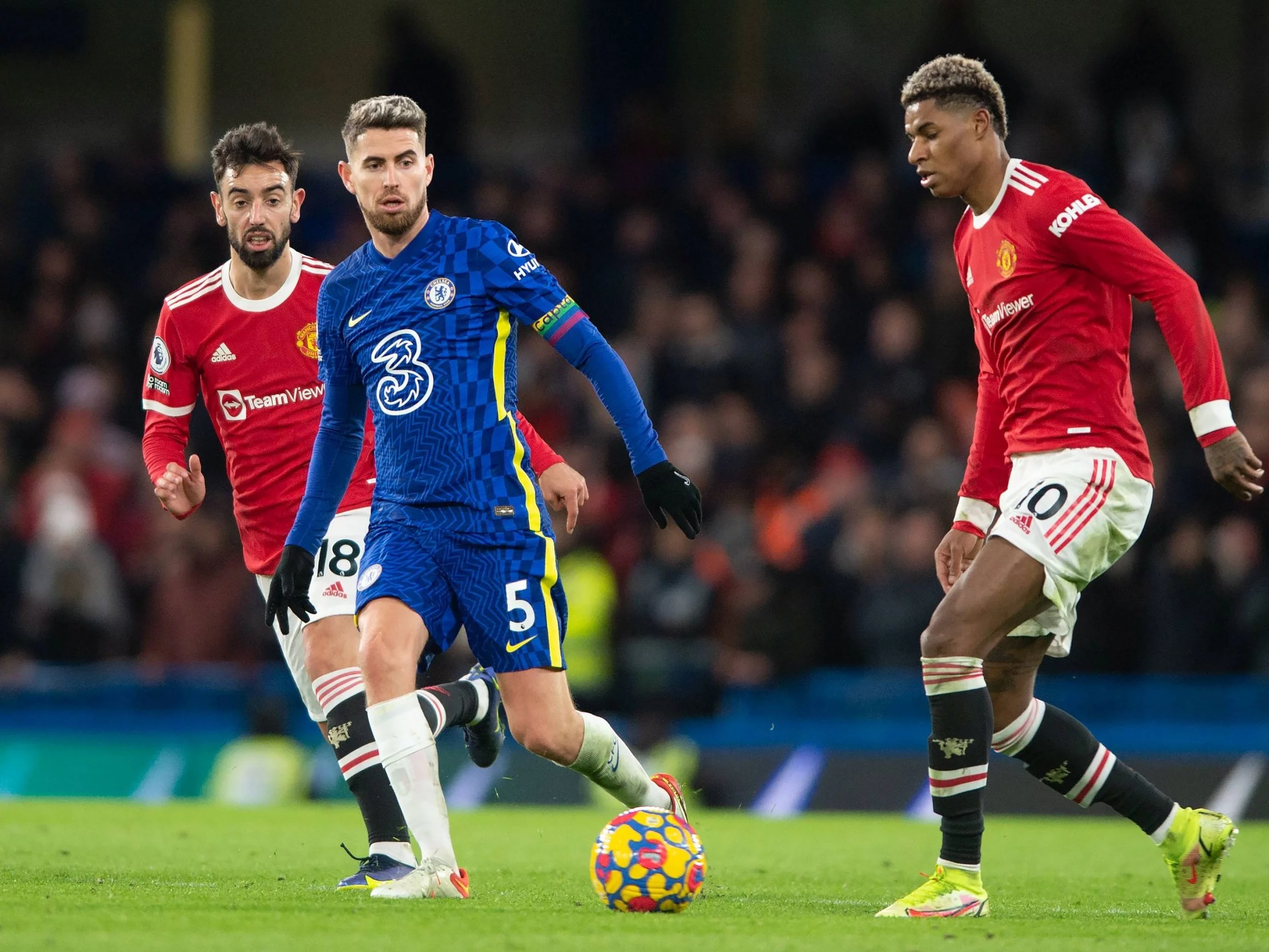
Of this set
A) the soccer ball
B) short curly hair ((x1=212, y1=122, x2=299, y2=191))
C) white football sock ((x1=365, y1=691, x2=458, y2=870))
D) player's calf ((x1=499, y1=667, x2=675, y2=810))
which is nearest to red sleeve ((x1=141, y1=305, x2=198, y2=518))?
short curly hair ((x1=212, y1=122, x2=299, y2=191))

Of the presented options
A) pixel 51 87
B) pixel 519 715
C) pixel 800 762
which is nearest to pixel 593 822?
pixel 800 762

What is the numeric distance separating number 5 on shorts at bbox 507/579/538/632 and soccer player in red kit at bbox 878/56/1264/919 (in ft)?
4.05

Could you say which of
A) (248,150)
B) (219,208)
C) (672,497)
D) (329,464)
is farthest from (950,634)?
(219,208)

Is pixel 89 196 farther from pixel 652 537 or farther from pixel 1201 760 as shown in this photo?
pixel 1201 760

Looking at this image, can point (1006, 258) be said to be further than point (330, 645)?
No

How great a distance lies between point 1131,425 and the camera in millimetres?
6180

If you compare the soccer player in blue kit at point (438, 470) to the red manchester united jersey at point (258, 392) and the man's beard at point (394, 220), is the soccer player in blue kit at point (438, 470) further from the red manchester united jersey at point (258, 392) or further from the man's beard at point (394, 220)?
the red manchester united jersey at point (258, 392)

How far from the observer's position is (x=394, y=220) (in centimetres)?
625

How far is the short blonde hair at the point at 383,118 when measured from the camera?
20.5 ft

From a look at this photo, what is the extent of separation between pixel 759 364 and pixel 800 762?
3.81 metres

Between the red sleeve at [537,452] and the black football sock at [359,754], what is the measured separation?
998mm

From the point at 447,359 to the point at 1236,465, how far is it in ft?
7.97

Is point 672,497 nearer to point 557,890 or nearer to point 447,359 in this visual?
point 447,359

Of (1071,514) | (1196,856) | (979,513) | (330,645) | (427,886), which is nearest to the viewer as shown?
(427,886)
